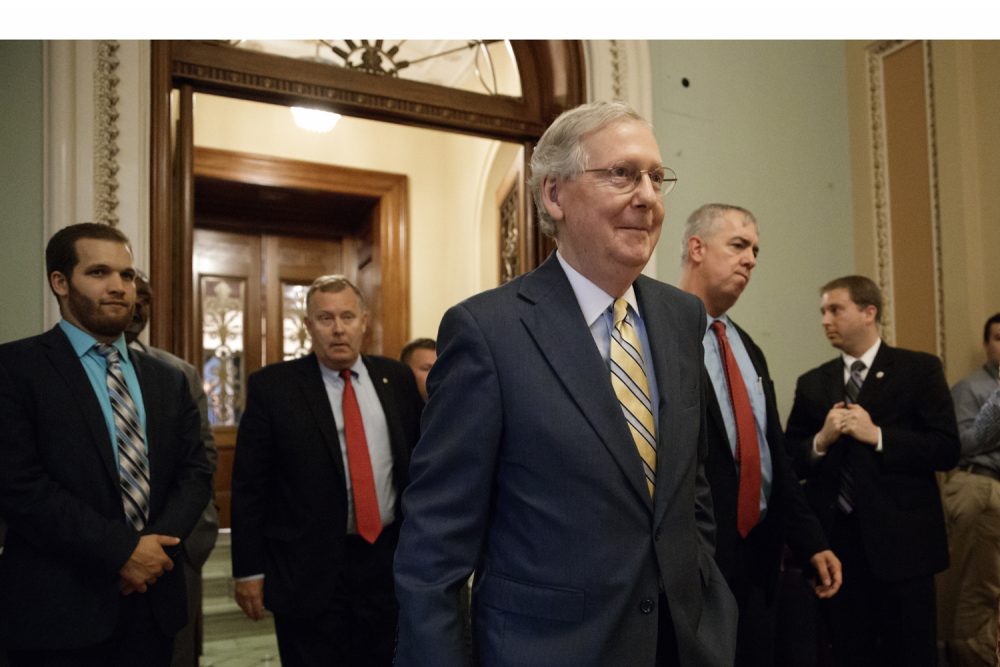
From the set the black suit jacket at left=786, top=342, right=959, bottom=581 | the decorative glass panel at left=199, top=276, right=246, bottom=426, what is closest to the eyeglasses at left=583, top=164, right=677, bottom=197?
the black suit jacket at left=786, top=342, right=959, bottom=581


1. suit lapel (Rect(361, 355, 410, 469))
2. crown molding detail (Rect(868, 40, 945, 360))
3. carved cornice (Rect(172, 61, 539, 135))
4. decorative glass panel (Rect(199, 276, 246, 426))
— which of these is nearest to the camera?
suit lapel (Rect(361, 355, 410, 469))

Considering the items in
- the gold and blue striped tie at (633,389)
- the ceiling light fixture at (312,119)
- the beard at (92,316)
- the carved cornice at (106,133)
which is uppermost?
the ceiling light fixture at (312,119)

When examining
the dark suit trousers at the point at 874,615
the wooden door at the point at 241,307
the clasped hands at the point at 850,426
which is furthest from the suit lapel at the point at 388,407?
the wooden door at the point at 241,307

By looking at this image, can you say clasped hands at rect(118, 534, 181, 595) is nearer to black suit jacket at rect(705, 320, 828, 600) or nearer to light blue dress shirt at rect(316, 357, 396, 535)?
light blue dress shirt at rect(316, 357, 396, 535)

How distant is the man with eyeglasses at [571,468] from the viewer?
1.19 metres

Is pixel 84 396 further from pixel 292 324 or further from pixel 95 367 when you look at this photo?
pixel 292 324

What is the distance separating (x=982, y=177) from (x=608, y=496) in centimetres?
366

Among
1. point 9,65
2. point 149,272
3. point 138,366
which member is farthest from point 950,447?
point 9,65

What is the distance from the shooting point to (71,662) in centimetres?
186

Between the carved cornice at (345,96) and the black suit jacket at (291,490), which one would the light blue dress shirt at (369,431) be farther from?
the carved cornice at (345,96)

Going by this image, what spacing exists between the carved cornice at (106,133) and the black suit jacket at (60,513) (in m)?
1.00

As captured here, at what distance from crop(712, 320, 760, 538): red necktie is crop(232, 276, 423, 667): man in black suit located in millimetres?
1061

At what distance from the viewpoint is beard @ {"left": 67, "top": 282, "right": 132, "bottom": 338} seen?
2.02 meters

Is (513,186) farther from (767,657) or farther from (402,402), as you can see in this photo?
(767,657)
